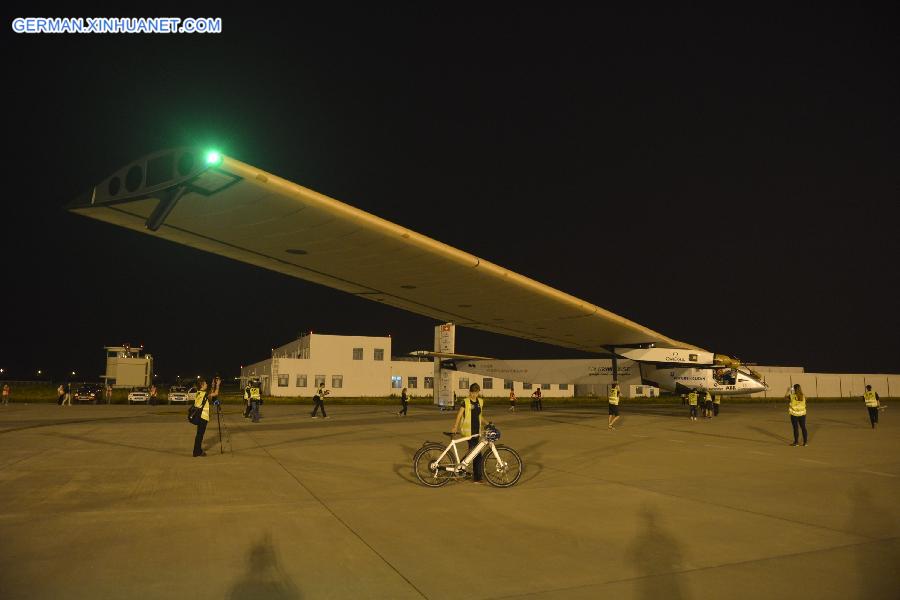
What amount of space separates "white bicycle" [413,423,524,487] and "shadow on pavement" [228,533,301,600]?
371 centimetres

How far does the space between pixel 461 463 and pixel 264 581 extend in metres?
4.66

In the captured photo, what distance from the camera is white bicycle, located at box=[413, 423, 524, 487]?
878cm

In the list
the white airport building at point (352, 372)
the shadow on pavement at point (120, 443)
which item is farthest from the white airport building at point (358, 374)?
the shadow on pavement at point (120, 443)

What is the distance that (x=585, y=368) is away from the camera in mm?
34938

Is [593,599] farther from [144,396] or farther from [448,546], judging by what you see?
[144,396]

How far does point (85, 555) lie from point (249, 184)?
5579mm

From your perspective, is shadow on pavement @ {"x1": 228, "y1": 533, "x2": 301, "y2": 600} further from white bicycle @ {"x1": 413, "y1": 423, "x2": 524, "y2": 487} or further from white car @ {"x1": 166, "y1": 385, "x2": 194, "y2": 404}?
white car @ {"x1": 166, "y1": 385, "x2": 194, "y2": 404}

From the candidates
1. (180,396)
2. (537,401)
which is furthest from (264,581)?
(180,396)

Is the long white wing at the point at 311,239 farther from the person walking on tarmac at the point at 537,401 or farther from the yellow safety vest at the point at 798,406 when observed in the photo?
the person walking on tarmac at the point at 537,401

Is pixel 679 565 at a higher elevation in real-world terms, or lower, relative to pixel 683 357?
lower

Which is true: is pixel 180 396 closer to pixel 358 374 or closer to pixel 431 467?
pixel 358 374

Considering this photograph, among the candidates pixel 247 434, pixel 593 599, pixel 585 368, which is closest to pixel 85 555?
pixel 593 599

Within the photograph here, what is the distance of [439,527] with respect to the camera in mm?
6297

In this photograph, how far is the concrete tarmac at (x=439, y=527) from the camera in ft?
14.8
